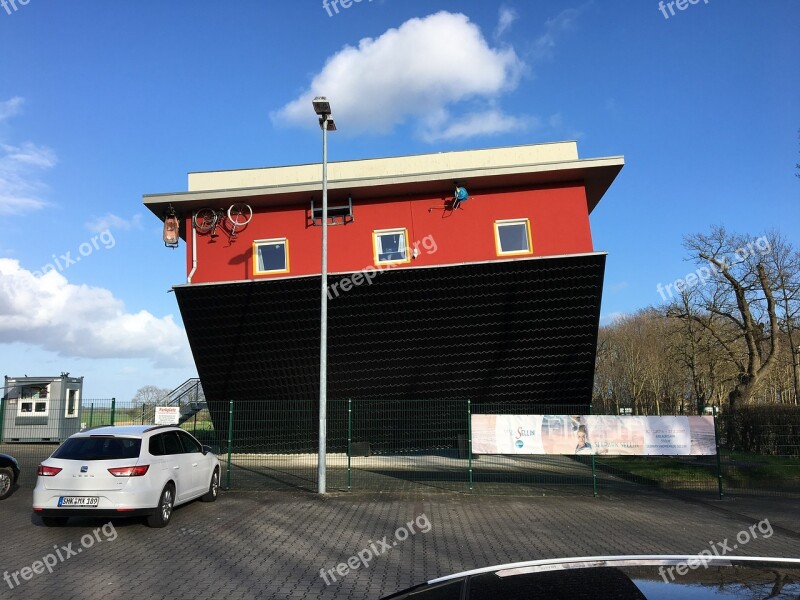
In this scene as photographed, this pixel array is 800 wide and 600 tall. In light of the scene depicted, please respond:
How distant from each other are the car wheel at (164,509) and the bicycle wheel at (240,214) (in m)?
9.17

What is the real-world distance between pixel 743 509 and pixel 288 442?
11.0 metres

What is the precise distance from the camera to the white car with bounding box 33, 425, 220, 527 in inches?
327

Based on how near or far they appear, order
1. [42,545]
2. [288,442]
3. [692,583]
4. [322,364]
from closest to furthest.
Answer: [692,583] < [42,545] < [322,364] < [288,442]

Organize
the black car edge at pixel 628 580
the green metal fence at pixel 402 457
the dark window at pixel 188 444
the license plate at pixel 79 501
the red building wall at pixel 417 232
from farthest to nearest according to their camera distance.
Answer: the red building wall at pixel 417 232 → the green metal fence at pixel 402 457 → the dark window at pixel 188 444 → the license plate at pixel 79 501 → the black car edge at pixel 628 580

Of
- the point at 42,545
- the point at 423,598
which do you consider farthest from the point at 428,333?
the point at 423,598

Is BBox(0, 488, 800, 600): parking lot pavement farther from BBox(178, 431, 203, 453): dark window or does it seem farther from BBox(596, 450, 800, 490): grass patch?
BBox(596, 450, 800, 490): grass patch

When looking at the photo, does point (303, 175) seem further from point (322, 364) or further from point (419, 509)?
point (419, 509)

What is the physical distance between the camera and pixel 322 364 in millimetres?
12203

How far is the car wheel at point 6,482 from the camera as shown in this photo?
450 inches

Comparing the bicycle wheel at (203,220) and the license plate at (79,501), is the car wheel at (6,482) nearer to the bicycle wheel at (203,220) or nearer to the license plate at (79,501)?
the license plate at (79,501)

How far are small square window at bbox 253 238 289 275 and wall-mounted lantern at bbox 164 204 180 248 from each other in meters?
2.38

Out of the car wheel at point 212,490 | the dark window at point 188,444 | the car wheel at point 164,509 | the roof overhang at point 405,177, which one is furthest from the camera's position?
the roof overhang at point 405,177

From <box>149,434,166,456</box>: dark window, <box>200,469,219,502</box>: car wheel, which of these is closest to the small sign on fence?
<box>200,469,219,502</box>: car wheel

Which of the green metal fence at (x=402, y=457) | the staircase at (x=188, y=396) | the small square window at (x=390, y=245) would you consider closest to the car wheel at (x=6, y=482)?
the green metal fence at (x=402, y=457)
